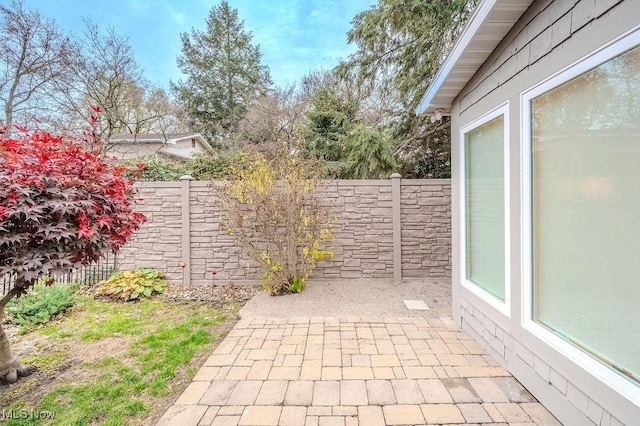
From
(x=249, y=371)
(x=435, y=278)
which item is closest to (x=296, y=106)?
(x=435, y=278)

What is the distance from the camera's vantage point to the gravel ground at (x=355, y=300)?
4.62m

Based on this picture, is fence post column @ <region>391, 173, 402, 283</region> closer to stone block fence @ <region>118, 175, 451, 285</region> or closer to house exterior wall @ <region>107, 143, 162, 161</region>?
stone block fence @ <region>118, 175, 451, 285</region>

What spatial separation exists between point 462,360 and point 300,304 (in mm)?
2575

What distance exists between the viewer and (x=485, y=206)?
138 inches

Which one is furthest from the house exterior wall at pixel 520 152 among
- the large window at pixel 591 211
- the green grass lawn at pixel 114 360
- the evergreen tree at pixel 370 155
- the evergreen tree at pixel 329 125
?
the evergreen tree at pixel 329 125

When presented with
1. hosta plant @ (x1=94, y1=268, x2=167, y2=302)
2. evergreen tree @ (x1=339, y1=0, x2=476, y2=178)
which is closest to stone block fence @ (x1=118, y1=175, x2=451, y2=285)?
hosta plant @ (x1=94, y1=268, x2=167, y2=302)

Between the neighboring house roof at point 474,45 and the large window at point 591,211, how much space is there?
0.81m

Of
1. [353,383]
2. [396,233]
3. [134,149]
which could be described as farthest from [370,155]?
[134,149]

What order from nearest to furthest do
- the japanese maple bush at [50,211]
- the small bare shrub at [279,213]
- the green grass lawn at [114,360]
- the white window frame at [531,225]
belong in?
1. the white window frame at [531,225]
2. the green grass lawn at [114,360]
3. the japanese maple bush at [50,211]
4. the small bare shrub at [279,213]

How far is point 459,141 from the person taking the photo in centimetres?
402

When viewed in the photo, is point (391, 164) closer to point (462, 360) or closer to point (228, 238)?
point (228, 238)

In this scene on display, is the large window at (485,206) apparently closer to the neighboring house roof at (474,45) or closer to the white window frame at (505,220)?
the white window frame at (505,220)

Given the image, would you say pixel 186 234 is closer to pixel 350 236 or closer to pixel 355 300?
pixel 350 236

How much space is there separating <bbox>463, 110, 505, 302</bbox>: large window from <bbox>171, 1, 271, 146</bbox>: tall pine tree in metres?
16.4
